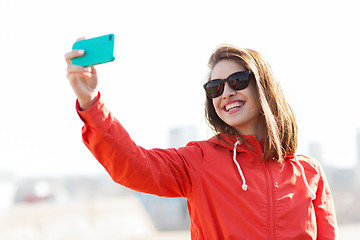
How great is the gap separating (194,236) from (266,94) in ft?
2.67

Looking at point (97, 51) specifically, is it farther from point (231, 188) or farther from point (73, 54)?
point (231, 188)

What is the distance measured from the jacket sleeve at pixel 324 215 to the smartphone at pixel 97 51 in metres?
1.25

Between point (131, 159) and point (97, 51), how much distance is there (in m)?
0.42

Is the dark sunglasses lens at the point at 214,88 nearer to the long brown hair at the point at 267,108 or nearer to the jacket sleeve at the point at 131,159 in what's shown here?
the long brown hair at the point at 267,108

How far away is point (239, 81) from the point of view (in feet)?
6.15

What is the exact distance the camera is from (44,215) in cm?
1014

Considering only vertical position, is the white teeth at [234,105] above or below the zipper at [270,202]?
above

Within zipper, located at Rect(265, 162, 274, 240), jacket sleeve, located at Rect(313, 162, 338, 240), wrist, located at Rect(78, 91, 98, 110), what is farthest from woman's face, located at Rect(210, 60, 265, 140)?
wrist, located at Rect(78, 91, 98, 110)

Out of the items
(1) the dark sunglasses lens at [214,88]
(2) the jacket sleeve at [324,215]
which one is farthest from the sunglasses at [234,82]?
(2) the jacket sleeve at [324,215]

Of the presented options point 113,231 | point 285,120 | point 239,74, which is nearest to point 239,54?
point 239,74

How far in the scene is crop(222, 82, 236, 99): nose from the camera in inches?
73.7

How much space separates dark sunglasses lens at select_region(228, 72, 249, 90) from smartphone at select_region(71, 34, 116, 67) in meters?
0.78

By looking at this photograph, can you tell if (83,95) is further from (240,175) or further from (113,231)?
(113,231)

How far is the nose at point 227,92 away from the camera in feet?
6.14
